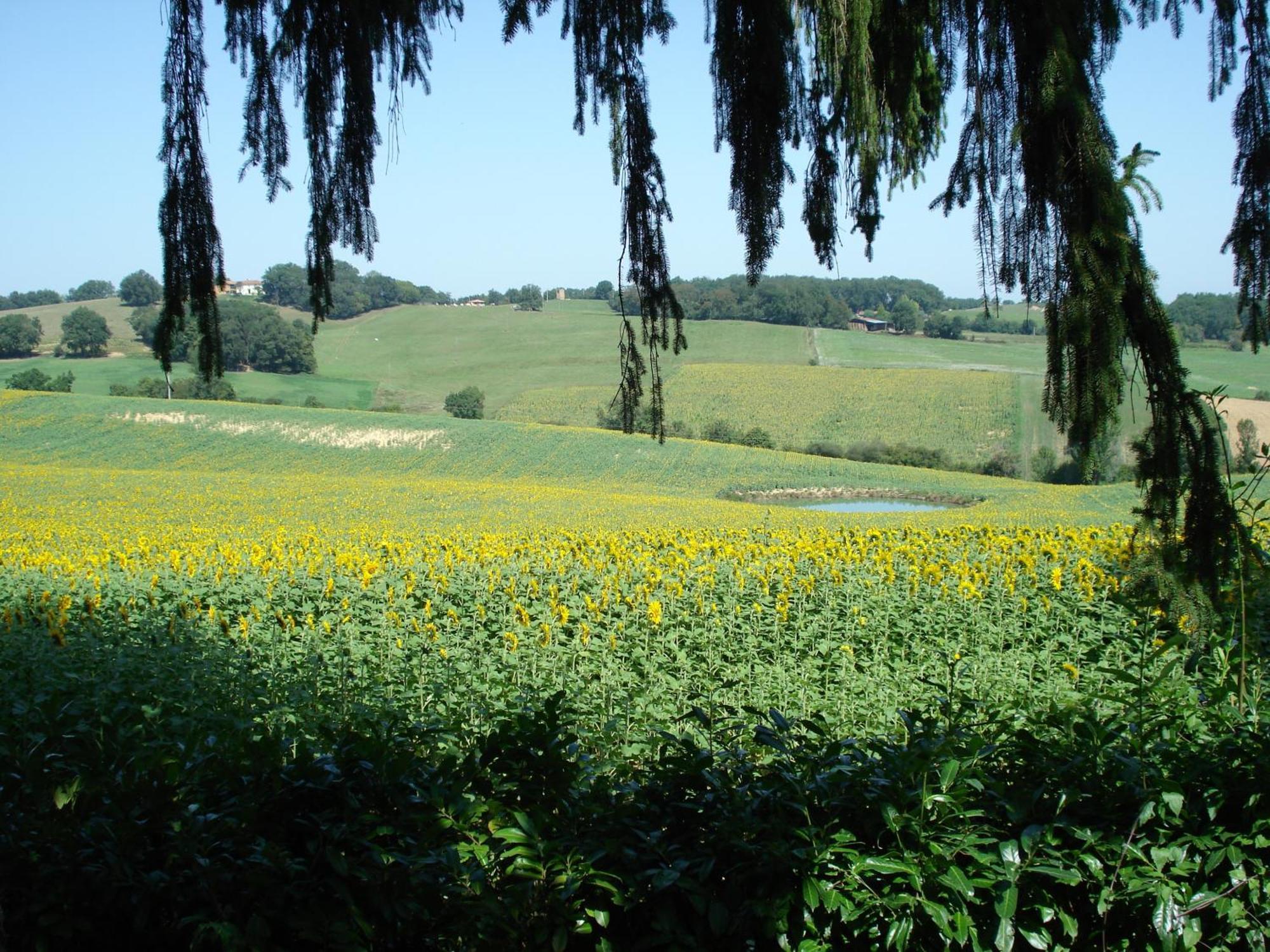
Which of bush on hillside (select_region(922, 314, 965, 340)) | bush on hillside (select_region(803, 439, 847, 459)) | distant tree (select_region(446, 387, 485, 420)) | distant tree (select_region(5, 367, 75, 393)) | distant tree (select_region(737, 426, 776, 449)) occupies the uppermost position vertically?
bush on hillside (select_region(922, 314, 965, 340))

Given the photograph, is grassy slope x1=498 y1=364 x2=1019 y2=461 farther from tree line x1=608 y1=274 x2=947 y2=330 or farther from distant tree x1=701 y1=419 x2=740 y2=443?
tree line x1=608 y1=274 x2=947 y2=330

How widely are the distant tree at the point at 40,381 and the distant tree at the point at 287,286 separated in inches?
1922

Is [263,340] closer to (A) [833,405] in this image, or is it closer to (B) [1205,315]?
(B) [1205,315]

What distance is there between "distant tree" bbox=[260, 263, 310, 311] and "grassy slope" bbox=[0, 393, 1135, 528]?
78.6 ft

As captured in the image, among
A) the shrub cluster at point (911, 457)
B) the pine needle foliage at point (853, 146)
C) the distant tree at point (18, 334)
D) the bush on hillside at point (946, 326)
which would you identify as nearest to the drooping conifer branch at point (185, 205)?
the pine needle foliage at point (853, 146)

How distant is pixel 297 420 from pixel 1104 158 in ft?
155

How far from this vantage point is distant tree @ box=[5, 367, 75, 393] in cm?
4719

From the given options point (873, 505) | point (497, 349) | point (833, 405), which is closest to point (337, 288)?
point (873, 505)

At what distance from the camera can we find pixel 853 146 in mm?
3434

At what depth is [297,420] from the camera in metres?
46.8

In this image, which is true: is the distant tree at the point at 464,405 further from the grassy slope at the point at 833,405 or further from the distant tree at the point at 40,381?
the distant tree at the point at 40,381

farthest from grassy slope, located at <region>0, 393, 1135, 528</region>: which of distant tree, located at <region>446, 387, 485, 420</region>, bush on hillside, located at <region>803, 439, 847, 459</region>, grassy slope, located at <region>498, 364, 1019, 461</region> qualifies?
grassy slope, located at <region>498, 364, 1019, 461</region>

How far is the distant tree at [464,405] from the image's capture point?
181ft

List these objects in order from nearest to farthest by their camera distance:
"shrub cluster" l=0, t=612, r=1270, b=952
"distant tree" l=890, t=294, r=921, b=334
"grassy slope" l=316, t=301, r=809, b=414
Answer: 1. "shrub cluster" l=0, t=612, r=1270, b=952
2. "distant tree" l=890, t=294, r=921, b=334
3. "grassy slope" l=316, t=301, r=809, b=414
